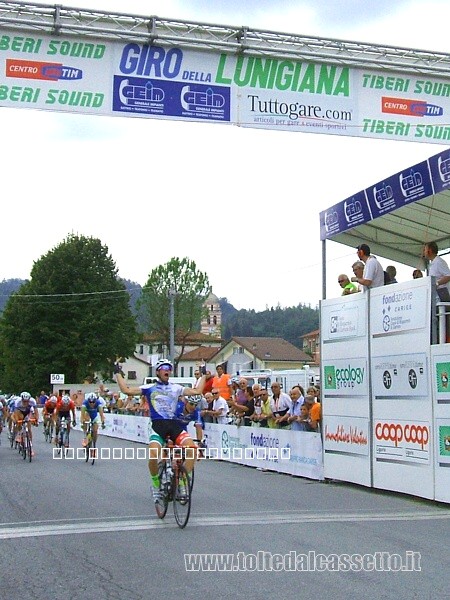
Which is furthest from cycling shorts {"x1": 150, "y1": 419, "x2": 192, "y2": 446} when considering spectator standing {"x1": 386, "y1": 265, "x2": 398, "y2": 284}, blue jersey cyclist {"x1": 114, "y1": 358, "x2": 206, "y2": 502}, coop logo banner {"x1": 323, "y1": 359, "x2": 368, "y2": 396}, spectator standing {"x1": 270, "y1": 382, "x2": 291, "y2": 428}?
spectator standing {"x1": 270, "y1": 382, "x2": 291, "y2": 428}

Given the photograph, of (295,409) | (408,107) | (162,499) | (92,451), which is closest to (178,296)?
(92,451)

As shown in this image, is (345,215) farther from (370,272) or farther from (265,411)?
(265,411)

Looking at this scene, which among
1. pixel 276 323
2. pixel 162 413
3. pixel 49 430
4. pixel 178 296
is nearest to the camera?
pixel 162 413

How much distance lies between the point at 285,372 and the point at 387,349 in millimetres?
26393

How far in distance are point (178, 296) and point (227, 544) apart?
8609 cm

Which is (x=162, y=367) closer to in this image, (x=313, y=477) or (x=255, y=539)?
(x=255, y=539)

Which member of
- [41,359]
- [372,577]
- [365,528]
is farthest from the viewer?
[41,359]

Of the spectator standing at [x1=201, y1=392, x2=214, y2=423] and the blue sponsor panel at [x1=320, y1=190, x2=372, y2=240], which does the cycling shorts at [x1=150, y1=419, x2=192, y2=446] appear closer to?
the blue sponsor panel at [x1=320, y1=190, x2=372, y2=240]

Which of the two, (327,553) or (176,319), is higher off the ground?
(176,319)

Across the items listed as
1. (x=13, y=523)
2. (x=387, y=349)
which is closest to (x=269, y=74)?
(x=387, y=349)

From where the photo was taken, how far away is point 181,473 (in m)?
10.8

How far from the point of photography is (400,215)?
1560 cm

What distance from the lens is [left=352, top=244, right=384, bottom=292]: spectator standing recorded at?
48.4ft

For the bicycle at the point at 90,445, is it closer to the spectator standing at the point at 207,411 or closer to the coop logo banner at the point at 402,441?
the spectator standing at the point at 207,411
